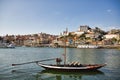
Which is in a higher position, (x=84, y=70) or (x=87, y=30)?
(x=87, y=30)

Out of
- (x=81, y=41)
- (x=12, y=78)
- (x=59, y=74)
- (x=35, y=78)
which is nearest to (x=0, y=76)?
(x=12, y=78)

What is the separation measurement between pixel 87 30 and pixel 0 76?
172228mm

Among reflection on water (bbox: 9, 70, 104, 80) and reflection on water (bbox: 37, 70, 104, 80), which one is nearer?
reflection on water (bbox: 9, 70, 104, 80)

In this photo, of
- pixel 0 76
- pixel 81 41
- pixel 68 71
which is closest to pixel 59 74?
pixel 68 71

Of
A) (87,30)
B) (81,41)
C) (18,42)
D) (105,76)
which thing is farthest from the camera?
(87,30)

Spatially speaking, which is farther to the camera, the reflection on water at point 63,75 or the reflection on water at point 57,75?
the reflection on water at point 63,75

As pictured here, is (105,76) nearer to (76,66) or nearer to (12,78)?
(76,66)

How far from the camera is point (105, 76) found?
25047 millimetres

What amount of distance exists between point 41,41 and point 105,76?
151425 millimetres

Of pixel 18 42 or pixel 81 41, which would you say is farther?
pixel 18 42

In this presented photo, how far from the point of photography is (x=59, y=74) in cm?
2567

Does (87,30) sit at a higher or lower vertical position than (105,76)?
higher

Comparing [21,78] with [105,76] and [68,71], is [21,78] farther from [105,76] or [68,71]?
[105,76]

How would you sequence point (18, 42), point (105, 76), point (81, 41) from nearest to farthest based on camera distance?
1. point (105, 76)
2. point (81, 41)
3. point (18, 42)
